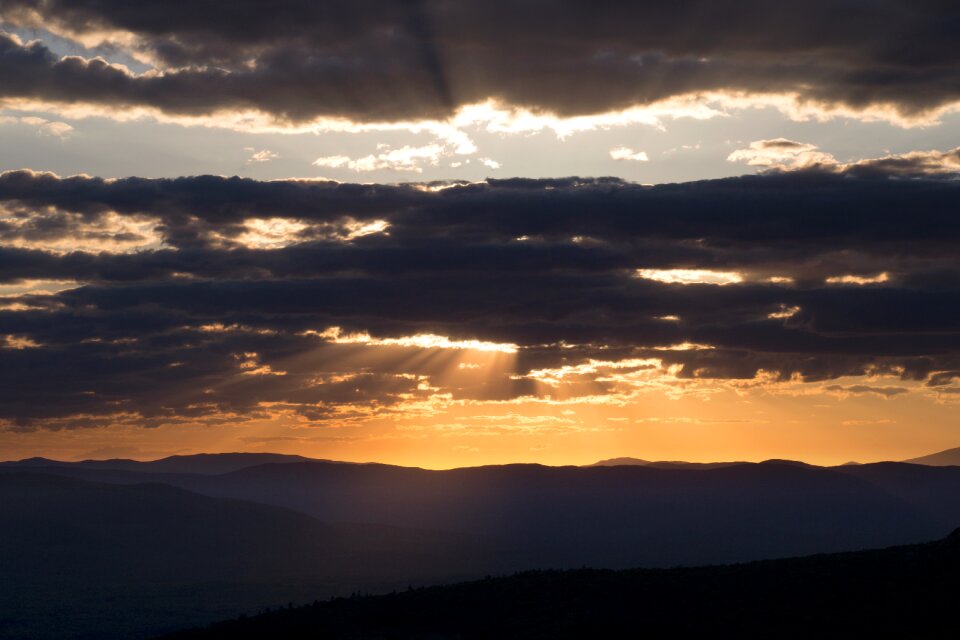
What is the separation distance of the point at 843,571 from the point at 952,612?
37.7 feet

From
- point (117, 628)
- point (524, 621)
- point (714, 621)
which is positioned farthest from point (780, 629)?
point (117, 628)

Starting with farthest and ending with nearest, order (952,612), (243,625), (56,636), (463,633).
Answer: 1. (56,636)
2. (243,625)
3. (463,633)
4. (952,612)

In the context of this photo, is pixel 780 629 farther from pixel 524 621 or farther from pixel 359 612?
pixel 359 612

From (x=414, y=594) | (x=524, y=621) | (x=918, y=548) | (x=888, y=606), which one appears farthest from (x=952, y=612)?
(x=414, y=594)

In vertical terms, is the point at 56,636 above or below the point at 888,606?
below

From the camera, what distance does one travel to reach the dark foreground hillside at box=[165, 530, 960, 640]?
59.5 m

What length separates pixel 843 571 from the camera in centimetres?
6950

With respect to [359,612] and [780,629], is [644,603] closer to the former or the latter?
[780,629]

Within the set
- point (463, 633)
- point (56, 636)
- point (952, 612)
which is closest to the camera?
point (952, 612)

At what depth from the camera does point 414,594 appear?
77500 millimetres

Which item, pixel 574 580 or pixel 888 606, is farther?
pixel 574 580

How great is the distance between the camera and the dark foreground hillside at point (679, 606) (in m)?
59.5

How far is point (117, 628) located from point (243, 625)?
130090 mm

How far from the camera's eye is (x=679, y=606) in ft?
215
